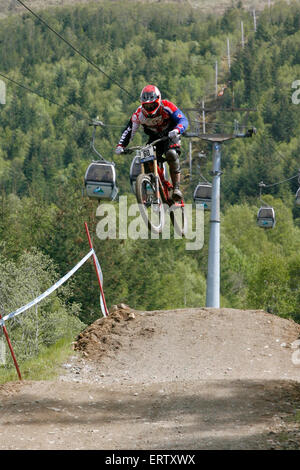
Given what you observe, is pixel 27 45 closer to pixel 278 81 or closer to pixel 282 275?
pixel 278 81

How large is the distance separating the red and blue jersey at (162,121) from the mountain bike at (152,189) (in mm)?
192

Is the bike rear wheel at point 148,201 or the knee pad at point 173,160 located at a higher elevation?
the knee pad at point 173,160

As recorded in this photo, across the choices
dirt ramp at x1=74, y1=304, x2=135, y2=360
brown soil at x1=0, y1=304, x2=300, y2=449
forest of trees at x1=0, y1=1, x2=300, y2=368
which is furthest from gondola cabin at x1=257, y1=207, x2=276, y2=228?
dirt ramp at x1=74, y1=304, x2=135, y2=360

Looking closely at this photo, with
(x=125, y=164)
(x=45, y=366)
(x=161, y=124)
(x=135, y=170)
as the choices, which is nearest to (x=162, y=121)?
(x=161, y=124)

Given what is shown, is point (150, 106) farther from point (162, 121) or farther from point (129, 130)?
point (129, 130)

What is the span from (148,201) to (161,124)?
1.23m

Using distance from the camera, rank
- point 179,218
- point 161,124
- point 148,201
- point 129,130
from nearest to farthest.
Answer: point 148,201, point 161,124, point 129,130, point 179,218

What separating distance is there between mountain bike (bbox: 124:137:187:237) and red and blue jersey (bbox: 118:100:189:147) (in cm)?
19

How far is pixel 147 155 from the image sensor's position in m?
11.3

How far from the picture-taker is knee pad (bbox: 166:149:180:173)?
11.4 metres

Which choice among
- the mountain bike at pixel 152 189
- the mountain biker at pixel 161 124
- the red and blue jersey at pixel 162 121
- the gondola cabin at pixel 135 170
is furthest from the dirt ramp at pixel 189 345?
the red and blue jersey at pixel 162 121

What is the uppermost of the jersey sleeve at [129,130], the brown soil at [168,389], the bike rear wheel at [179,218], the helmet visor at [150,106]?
the helmet visor at [150,106]

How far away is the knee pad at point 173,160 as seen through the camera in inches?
448

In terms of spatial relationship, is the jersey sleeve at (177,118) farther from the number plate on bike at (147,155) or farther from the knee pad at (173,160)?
the number plate on bike at (147,155)
